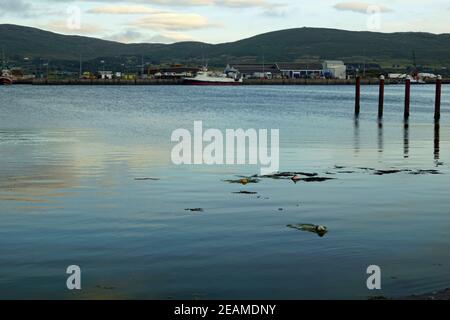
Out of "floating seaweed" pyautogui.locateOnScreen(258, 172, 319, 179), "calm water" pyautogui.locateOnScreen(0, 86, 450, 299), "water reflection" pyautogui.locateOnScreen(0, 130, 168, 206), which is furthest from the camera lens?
"floating seaweed" pyautogui.locateOnScreen(258, 172, 319, 179)

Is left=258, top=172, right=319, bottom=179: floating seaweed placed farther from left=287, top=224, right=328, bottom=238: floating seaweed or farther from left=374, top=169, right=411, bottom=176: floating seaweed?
left=287, top=224, right=328, bottom=238: floating seaweed

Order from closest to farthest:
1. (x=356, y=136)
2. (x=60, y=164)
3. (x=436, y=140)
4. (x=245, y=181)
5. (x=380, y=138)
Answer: (x=245, y=181) → (x=60, y=164) → (x=436, y=140) → (x=380, y=138) → (x=356, y=136)

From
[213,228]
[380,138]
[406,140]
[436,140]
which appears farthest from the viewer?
[380,138]

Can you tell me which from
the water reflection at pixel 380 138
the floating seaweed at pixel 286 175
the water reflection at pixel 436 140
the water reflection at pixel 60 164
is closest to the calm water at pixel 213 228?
the water reflection at pixel 60 164

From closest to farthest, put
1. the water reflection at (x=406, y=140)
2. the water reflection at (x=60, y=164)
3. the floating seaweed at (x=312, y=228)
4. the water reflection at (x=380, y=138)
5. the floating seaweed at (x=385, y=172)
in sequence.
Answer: the floating seaweed at (x=312, y=228) → the water reflection at (x=60, y=164) → the floating seaweed at (x=385, y=172) → the water reflection at (x=406, y=140) → the water reflection at (x=380, y=138)

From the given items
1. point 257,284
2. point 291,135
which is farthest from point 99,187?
point 291,135

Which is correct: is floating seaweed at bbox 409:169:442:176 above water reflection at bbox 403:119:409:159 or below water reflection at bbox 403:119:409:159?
above

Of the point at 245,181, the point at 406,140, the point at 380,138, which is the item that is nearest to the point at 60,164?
the point at 245,181

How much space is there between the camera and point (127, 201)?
22.5 m

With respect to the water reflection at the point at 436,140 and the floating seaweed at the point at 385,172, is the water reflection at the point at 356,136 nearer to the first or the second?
the water reflection at the point at 436,140

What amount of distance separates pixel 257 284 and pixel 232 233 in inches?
173

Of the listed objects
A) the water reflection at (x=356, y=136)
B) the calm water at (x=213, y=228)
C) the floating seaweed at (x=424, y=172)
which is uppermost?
the floating seaweed at (x=424, y=172)

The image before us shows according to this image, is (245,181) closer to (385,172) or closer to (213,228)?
(385,172)

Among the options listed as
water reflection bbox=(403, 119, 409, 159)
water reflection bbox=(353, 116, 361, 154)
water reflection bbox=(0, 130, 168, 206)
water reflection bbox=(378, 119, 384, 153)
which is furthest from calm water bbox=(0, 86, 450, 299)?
water reflection bbox=(353, 116, 361, 154)
